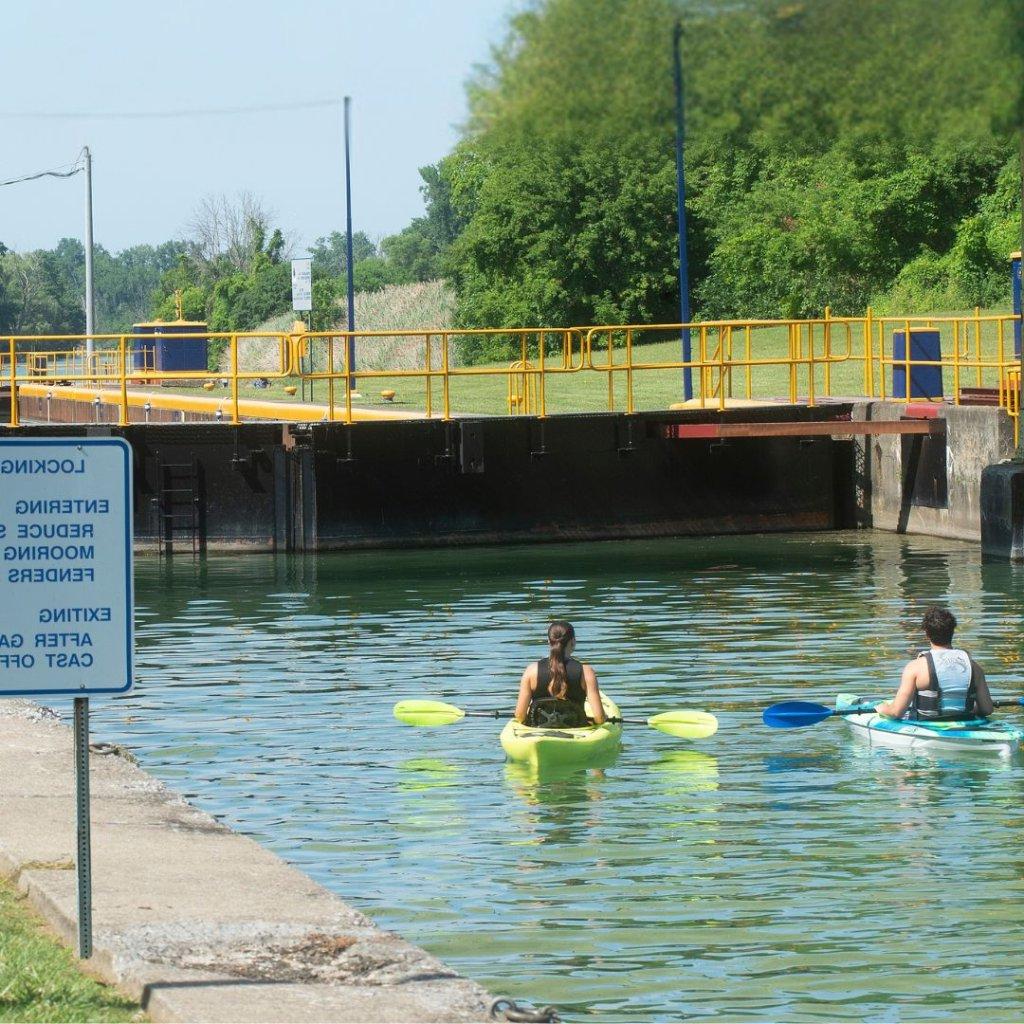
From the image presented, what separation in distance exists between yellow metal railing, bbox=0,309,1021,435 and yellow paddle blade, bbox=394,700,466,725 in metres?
9.82

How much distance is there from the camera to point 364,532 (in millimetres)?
28438

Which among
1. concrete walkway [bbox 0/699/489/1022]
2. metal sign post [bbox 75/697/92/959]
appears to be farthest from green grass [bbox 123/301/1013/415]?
metal sign post [bbox 75/697/92/959]

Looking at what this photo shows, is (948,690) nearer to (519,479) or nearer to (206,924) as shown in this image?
(206,924)

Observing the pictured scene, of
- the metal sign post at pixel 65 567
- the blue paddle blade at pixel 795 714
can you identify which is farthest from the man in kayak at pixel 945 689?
the metal sign post at pixel 65 567

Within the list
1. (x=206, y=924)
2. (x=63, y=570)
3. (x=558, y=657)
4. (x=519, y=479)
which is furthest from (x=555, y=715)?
(x=519, y=479)

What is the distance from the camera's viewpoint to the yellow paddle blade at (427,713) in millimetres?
13469

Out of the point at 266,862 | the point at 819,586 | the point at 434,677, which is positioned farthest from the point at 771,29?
the point at 819,586

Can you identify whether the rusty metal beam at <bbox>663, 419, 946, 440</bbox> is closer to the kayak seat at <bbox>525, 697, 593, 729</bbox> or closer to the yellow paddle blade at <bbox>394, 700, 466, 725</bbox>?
the yellow paddle blade at <bbox>394, 700, 466, 725</bbox>

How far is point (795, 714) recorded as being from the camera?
42.8 feet

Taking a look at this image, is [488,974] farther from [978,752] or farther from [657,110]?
[978,752]

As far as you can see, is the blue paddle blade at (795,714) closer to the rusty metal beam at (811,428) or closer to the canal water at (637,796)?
the canal water at (637,796)

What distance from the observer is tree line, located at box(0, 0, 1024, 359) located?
3.44 meters

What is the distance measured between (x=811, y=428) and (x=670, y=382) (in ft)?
56.9

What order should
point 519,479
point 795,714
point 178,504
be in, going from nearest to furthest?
point 795,714 → point 178,504 → point 519,479
